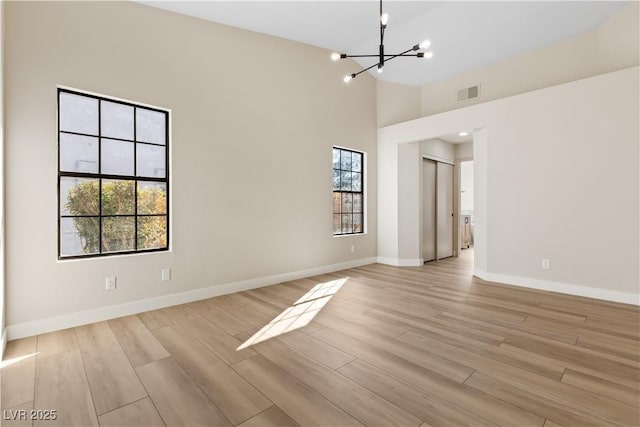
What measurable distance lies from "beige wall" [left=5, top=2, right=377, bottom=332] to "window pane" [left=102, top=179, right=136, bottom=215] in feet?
1.36

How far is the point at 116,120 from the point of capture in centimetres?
325

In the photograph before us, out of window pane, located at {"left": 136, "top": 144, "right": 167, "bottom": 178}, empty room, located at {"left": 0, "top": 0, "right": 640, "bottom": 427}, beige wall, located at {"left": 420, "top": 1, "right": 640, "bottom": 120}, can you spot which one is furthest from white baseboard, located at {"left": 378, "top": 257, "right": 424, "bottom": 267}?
window pane, located at {"left": 136, "top": 144, "right": 167, "bottom": 178}

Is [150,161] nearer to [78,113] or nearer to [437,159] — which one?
[78,113]

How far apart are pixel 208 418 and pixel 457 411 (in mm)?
1387

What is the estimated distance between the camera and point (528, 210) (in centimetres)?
436

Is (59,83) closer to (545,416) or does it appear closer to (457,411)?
(457,411)

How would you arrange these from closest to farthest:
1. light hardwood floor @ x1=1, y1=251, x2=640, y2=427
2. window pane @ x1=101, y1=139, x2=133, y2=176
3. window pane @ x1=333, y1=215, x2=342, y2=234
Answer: light hardwood floor @ x1=1, y1=251, x2=640, y2=427
window pane @ x1=101, y1=139, x2=133, y2=176
window pane @ x1=333, y1=215, x2=342, y2=234

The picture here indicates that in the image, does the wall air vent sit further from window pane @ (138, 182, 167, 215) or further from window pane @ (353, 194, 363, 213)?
window pane @ (138, 182, 167, 215)

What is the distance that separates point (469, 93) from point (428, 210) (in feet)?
7.89

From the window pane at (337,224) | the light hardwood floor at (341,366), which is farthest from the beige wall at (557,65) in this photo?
the light hardwood floor at (341,366)

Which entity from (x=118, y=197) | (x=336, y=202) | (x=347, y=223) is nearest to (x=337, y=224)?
(x=347, y=223)

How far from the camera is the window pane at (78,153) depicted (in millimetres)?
2959

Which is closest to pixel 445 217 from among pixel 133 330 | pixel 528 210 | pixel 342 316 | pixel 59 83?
pixel 528 210

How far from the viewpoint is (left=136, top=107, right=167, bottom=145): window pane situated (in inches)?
133
